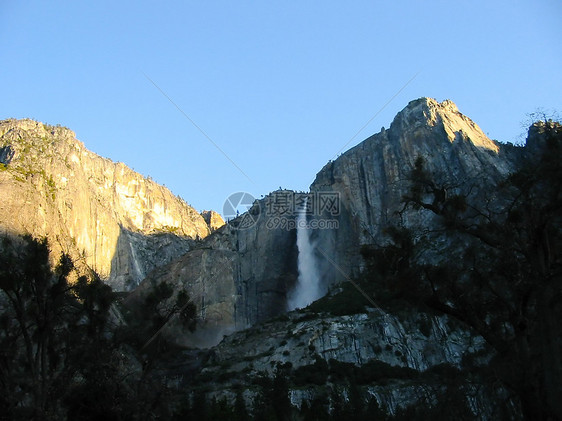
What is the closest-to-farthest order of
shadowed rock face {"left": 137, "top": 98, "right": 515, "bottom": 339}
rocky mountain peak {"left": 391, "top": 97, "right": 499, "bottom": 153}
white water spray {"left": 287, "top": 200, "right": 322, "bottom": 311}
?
shadowed rock face {"left": 137, "top": 98, "right": 515, "bottom": 339} < white water spray {"left": 287, "top": 200, "right": 322, "bottom": 311} < rocky mountain peak {"left": 391, "top": 97, "right": 499, "bottom": 153}

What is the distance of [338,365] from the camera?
61.7 meters

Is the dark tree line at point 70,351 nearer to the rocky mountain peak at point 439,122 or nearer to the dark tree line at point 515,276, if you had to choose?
the dark tree line at point 515,276

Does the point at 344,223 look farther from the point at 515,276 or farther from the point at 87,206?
the point at 515,276

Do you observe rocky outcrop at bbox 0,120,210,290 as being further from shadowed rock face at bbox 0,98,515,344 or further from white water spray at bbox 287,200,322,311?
white water spray at bbox 287,200,322,311

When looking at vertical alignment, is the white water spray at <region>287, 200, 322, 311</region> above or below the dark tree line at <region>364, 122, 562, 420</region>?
above

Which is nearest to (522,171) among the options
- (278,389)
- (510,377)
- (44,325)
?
(510,377)

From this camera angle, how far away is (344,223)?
99.5 metres

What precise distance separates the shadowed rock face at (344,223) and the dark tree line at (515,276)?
221 ft

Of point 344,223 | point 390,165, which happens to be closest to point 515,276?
point 344,223

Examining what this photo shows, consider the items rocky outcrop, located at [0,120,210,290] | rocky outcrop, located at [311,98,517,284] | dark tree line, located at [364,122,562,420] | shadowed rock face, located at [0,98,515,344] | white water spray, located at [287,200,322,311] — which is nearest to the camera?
dark tree line, located at [364,122,562,420]

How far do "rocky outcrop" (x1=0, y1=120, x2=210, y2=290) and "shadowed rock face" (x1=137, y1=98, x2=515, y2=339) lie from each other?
2160 cm

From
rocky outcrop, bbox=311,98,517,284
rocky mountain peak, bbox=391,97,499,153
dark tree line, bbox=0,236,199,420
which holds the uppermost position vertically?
rocky mountain peak, bbox=391,97,499,153

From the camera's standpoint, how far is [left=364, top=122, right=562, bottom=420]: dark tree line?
59.2 ft

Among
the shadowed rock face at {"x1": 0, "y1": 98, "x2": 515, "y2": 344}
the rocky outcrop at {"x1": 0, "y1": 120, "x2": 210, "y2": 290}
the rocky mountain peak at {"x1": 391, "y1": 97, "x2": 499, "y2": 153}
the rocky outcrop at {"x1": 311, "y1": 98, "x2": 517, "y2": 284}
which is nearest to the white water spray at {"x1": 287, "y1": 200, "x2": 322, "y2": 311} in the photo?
the shadowed rock face at {"x1": 0, "y1": 98, "x2": 515, "y2": 344}
